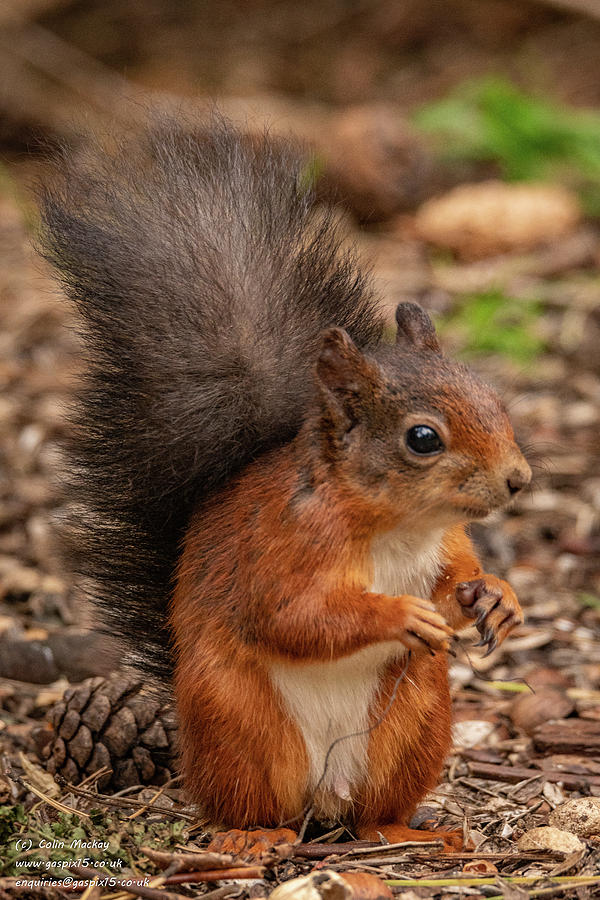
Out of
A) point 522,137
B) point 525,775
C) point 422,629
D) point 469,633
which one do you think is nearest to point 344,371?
point 422,629

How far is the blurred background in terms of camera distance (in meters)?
3.35

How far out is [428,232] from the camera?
6707mm

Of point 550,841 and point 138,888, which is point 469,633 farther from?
point 138,888

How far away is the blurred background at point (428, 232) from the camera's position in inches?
132

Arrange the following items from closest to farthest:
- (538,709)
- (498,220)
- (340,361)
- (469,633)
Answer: (340,361) → (538,709) → (469,633) → (498,220)

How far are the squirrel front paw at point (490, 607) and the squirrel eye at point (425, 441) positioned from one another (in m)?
0.35

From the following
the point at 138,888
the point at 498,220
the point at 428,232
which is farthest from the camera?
the point at 428,232

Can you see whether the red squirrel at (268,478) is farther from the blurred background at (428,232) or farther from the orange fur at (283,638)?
the blurred background at (428,232)

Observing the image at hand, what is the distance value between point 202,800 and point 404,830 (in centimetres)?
46

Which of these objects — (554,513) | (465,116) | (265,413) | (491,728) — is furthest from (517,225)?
(265,413)

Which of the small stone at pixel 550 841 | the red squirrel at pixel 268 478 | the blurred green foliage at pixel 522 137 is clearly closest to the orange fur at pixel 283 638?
the red squirrel at pixel 268 478

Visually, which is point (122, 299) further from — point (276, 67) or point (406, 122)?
point (276, 67)

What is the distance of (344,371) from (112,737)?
1206 millimetres

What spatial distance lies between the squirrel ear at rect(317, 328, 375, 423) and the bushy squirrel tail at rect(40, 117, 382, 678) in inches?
8.3
